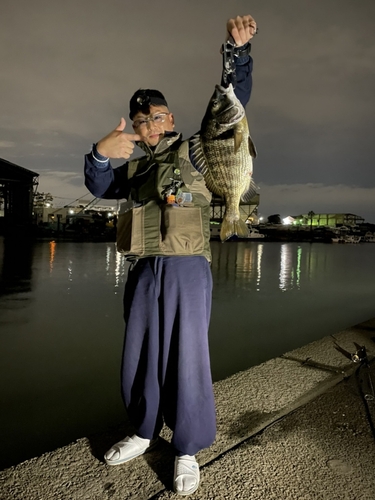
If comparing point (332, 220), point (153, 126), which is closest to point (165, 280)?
point (153, 126)

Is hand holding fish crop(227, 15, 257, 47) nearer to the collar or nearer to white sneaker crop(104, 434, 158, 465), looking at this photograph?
the collar

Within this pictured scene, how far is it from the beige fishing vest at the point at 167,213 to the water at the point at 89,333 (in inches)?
101

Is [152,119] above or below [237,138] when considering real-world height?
above

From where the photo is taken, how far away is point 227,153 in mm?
2127

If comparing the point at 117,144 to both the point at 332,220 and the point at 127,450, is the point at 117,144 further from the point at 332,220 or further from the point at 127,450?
the point at 332,220

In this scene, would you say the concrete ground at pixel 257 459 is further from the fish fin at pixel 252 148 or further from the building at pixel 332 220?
the building at pixel 332 220

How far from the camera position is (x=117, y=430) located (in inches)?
109

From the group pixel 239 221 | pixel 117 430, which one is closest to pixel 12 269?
pixel 117 430

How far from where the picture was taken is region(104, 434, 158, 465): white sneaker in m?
2.32

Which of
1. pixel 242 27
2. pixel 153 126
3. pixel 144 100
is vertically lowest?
pixel 153 126

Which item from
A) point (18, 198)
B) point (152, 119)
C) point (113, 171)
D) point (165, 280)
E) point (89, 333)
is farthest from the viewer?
point (18, 198)

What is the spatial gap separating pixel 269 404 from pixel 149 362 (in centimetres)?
136

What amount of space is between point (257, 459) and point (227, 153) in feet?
6.35

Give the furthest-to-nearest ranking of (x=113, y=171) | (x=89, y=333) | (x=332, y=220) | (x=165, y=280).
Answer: (x=332, y=220)
(x=89, y=333)
(x=113, y=171)
(x=165, y=280)
